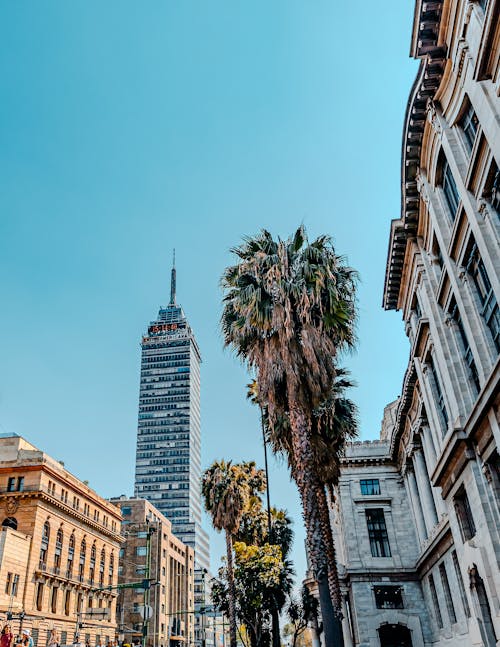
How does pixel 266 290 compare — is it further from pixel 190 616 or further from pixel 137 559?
pixel 190 616

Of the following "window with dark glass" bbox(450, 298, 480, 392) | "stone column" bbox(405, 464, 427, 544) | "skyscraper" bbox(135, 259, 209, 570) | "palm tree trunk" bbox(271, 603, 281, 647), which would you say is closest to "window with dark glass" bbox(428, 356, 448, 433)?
"window with dark glass" bbox(450, 298, 480, 392)

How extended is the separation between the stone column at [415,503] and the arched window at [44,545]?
35.9m

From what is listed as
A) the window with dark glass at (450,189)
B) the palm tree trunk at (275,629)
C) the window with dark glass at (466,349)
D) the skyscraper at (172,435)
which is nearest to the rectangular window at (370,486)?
the palm tree trunk at (275,629)

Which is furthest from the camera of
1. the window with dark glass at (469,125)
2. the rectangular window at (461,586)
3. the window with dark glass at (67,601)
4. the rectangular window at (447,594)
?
the window with dark glass at (67,601)

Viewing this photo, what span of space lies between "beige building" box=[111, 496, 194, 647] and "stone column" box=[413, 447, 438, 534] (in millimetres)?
54550

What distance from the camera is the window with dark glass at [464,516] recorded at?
742 inches

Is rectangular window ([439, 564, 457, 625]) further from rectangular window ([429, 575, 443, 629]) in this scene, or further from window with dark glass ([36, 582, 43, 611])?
window with dark glass ([36, 582, 43, 611])

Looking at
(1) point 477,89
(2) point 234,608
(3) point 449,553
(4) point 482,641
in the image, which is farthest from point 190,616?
(1) point 477,89

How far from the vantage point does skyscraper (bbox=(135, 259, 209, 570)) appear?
17188cm

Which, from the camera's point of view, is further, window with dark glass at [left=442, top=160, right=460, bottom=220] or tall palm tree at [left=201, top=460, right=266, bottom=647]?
tall palm tree at [left=201, top=460, right=266, bottom=647]

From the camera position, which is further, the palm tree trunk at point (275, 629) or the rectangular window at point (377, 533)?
the rectangular window at point (377, 533)

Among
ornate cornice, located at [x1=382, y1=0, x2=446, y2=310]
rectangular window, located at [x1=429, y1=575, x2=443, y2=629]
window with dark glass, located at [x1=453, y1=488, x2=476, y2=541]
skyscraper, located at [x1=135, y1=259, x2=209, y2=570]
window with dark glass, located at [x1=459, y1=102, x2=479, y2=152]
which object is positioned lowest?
rectangular window, located at [x1=429, y1=575, x2=443, y2=629]

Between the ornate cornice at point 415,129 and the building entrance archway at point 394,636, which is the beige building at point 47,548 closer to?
the building entrance archway at point 394,636

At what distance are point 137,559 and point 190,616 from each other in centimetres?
3175
